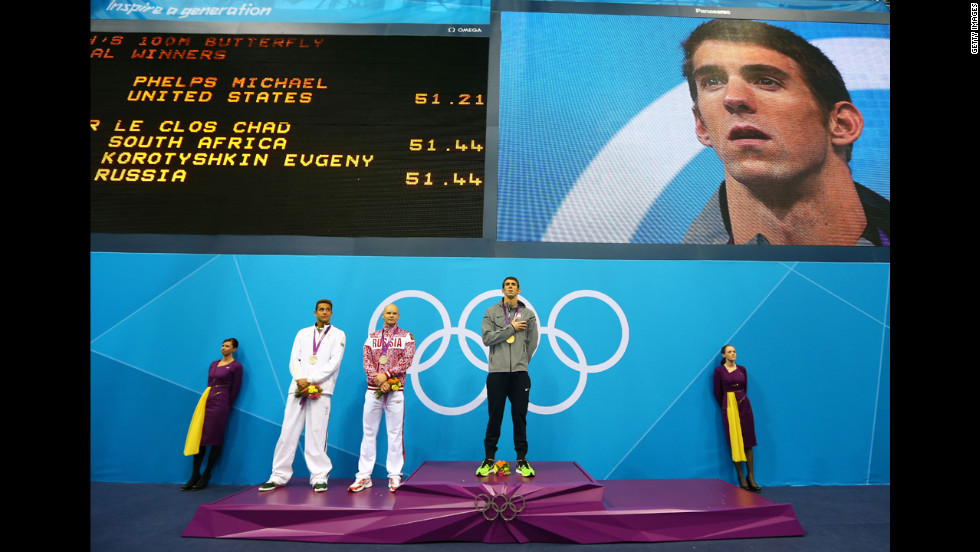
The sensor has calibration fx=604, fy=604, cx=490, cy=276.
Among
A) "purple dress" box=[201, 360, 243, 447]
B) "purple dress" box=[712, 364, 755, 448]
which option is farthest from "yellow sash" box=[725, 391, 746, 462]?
"purple dress" box=[201, 360, 243, 447]

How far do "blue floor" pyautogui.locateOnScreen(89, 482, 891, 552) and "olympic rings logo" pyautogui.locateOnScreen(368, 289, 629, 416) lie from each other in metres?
1.85

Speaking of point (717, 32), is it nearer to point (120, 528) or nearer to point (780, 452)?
point (780, 452)

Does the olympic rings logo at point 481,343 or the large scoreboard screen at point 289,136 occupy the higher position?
the large scoreboard screen at point 289,136

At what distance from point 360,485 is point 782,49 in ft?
22.1

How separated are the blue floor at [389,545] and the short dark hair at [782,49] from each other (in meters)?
4.38

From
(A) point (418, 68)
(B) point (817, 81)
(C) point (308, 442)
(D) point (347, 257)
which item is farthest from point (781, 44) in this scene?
(C) point (308, 442)

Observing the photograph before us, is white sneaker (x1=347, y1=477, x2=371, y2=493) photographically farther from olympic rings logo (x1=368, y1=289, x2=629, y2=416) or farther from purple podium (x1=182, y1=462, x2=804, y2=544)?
olympic rings logo (x1=368, y1=289, x2=629, y2=416)

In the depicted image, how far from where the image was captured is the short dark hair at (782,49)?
23.2ft

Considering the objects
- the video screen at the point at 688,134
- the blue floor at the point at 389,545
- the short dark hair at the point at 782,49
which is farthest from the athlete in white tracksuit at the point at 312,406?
the short dark hair at the point at 782,49

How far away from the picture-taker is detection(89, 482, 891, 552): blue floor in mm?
4434

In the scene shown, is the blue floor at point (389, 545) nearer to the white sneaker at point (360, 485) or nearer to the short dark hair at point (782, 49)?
the white sneaker at point (360, 485)

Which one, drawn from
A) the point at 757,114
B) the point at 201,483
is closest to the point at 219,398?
the point at 201,483

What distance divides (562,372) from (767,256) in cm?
262

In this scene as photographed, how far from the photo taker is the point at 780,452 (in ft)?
20.9
